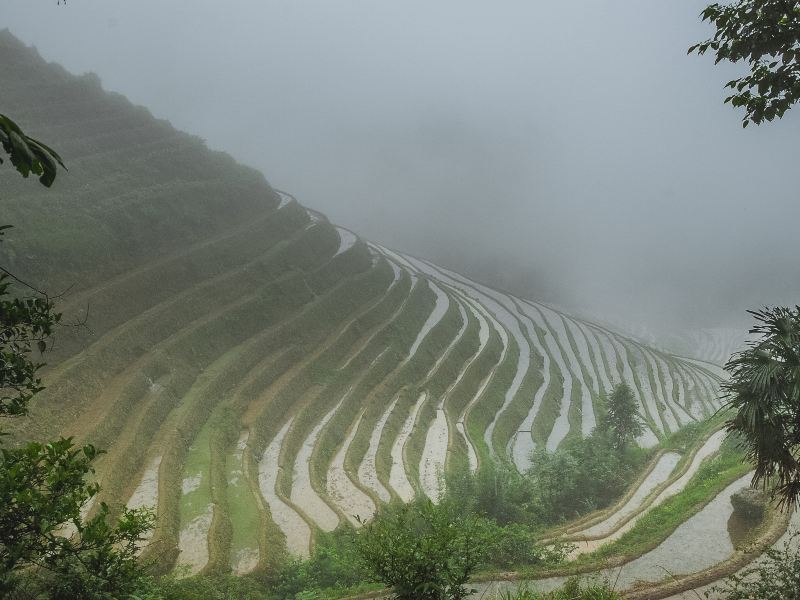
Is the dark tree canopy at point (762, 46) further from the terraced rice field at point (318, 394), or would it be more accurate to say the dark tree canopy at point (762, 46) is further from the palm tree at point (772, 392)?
the terraced rice field at point (318, 394)

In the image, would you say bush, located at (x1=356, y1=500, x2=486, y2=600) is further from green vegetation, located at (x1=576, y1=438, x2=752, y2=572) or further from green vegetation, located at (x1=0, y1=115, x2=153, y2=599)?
green vegetation, located at (x1=576, y1=438, x2=752, y2=572)

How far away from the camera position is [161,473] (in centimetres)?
2017

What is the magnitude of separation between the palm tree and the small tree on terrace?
78.8 ft

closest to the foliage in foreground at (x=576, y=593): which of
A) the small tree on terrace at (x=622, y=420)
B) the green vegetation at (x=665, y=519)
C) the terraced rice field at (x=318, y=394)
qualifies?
the green vegetation at (x=665, y=519)

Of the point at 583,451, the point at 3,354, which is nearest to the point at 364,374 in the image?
the point at 583,451

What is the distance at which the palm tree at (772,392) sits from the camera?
7508 millimetres

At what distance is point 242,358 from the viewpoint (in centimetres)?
3027

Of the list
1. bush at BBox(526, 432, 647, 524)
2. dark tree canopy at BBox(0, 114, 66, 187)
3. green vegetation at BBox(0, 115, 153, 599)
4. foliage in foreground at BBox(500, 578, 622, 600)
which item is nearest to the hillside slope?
bush at BBox(526, 432, 647, 524)

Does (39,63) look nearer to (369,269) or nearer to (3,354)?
(369,269)

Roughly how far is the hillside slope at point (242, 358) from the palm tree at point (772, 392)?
51.5ft

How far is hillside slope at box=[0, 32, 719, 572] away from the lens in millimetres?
21047

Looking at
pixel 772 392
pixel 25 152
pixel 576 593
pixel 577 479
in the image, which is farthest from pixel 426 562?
pixel 577 479

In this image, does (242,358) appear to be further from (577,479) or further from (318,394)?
(577,479)

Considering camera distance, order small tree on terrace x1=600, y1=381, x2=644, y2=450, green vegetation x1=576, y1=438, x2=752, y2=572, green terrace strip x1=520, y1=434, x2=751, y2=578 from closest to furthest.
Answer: green terrace strip x1=520, y1=434, x2=751, y2=578
green vegetation x1=576, y1=438, x2=752, y2=572
small tree on terrace x1=600, y1=381, x2=644, y2=450
